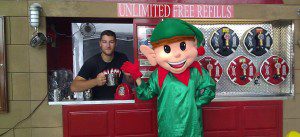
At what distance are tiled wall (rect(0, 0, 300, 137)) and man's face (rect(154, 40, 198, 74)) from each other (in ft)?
5.15

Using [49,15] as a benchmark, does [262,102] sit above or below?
below

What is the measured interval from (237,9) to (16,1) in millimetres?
2938

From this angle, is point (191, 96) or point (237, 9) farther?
point (237, 9)

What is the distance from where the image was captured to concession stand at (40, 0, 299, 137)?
13.8 ft

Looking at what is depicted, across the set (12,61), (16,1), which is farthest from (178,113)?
(16,1)

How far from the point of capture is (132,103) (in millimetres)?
4297

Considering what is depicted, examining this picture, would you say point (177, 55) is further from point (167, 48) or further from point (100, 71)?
point (100, 71)

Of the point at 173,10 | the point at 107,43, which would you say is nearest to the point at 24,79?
the point at 107,43

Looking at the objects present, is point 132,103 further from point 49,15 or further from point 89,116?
point 49,15

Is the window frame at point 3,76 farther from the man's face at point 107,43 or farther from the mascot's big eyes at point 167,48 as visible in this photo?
the mascot's big eyes at point 167,48

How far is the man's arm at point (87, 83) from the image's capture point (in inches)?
168

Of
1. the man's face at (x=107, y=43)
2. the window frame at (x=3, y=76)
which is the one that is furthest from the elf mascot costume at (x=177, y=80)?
the window frame at (x=3, y=76)

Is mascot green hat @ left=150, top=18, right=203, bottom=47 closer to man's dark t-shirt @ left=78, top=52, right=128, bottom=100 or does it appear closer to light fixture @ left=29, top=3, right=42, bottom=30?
man's dark t-shirt @ left=78, top=52, right=128, bottom=100

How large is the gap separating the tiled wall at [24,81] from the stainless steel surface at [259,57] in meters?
2.31
